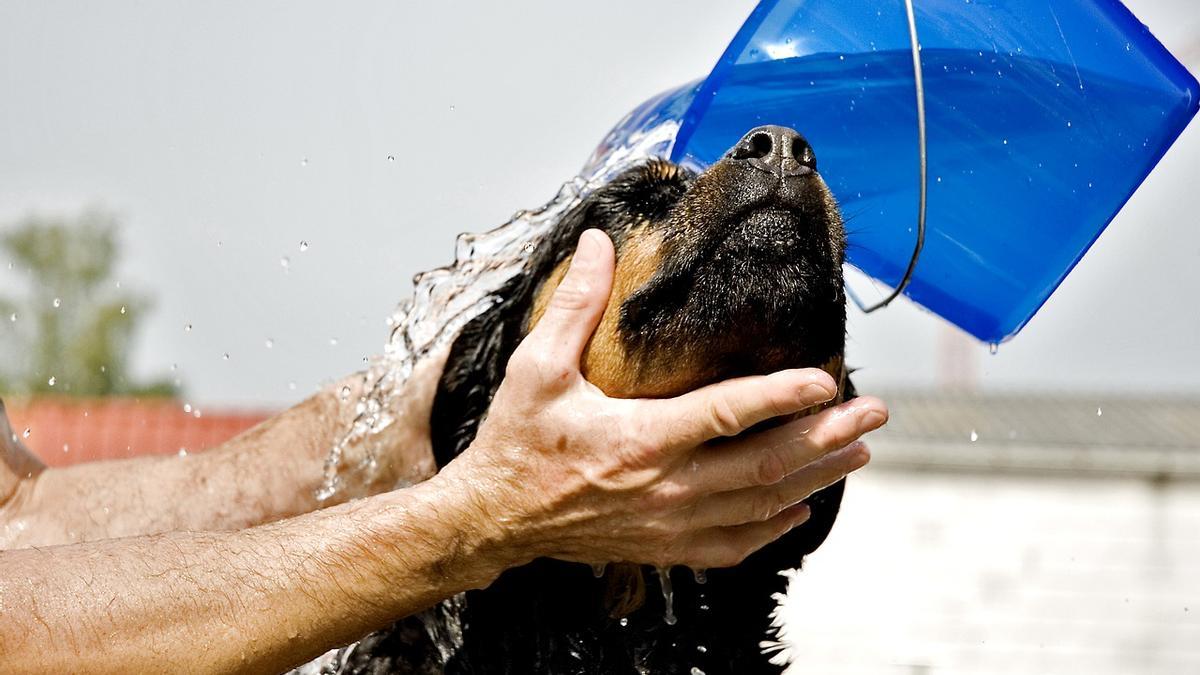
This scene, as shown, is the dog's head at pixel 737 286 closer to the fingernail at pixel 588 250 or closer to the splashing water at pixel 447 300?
the fingernail at pixel 588 250

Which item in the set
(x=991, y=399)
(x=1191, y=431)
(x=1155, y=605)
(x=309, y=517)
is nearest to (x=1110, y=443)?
(x=1155, y=605)

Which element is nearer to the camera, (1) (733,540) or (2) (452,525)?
(2) (452,525)

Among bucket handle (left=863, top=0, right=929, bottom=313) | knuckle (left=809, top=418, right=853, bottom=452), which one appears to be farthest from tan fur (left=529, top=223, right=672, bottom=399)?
bucket handle (left=863, top=0, right=929, bottom=313)

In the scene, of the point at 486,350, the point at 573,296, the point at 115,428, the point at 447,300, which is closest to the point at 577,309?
the point at 573,296

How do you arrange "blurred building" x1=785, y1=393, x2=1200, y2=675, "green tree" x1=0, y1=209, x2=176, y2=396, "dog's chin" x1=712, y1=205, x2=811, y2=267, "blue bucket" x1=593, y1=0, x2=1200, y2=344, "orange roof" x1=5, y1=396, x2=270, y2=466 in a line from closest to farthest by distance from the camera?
"dog's chin" x1=712, y1=205, x2=811, y2=267, "blue bucket" x1=593, y1=0, x2=1200, y2=344, "orange roof" x1=5, y1=396, x2=270, y2=466, "blurred building" x1=785, y1=393, x2=1200, y2=675, "green tree" x1=0, y1=209, x2=176, y2=396

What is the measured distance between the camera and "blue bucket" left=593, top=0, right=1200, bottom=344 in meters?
2.49

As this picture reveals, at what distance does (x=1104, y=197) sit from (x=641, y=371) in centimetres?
102

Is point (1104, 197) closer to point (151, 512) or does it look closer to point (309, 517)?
point (309, 517)

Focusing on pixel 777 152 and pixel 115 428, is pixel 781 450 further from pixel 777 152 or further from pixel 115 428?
pixel 115 428

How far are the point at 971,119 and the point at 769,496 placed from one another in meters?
0.94

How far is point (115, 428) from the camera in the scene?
10648 millimetres

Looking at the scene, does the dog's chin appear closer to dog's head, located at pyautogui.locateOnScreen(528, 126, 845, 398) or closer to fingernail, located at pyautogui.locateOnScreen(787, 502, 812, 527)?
dog's head, located at pyautogui.locateOnScreen(528, 126, 845, 398)

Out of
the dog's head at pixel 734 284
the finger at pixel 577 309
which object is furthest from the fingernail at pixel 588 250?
the dog's head at pixel 734 284

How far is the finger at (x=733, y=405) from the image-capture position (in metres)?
1.92
